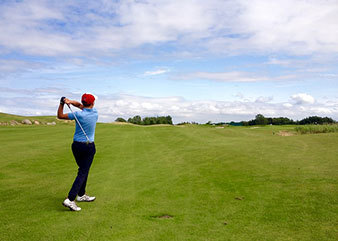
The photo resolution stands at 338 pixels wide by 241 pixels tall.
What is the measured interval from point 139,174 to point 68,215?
4629 millimetres

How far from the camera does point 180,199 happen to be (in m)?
7.79

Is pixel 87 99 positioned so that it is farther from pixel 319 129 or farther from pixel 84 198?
pixel 319 129

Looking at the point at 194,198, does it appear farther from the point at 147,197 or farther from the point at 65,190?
the point at 65,190

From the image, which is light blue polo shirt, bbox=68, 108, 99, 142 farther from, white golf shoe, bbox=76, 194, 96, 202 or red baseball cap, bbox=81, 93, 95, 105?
white golf shoe, bbox=76, 194, 96, 202

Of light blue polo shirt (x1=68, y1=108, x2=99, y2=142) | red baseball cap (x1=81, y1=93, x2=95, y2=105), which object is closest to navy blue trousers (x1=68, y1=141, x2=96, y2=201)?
light blue polo shirt (x1=68, y1=108, x2=99, y2=142)

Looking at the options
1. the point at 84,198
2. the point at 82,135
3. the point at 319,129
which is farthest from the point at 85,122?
the point at 319,129

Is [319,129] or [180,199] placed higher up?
[319,129]

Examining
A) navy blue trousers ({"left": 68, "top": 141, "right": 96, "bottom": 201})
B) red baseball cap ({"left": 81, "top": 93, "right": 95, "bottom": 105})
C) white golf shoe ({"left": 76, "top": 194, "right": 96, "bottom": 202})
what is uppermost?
red baseball cap ({"left": 81, "top": 93, "right": 95, "bottom": 105})

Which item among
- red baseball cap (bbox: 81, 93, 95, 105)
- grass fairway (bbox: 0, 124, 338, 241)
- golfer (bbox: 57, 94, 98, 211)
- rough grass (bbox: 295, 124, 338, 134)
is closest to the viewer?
grass fairway (bbox: 0, 124, 338, 241)

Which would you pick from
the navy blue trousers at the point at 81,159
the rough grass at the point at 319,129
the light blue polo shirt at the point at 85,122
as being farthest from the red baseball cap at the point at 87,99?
the rough grass at the point at 319,129

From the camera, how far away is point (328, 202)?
7172mm

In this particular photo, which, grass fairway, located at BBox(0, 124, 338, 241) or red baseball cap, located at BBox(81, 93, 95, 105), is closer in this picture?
grass fairway, located at BBox(0, 124, 338, 241)

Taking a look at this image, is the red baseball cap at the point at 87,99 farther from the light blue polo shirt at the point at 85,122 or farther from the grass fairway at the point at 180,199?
the grass fairway at the point at 180,199

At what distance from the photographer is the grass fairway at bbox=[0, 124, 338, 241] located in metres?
5.59
